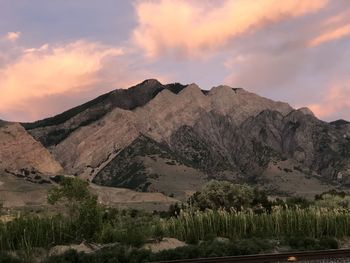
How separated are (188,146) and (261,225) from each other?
465 ft

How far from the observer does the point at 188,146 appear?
171500 millimetres

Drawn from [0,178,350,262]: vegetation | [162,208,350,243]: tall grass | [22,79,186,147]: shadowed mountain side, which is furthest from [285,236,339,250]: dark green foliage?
[22,79,186,147]: shadowed mountain side

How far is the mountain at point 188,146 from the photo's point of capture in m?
148

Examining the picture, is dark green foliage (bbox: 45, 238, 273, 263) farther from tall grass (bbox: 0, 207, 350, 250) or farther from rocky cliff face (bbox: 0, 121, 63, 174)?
rocky cliff face (bbox: 0, 121, 63, 174)

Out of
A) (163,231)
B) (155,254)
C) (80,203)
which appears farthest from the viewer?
(80,203)

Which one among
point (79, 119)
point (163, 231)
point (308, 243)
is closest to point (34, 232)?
point (163, 231)

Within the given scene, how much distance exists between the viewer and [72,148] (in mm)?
177375

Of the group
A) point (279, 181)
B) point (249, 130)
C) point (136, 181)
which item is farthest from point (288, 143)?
point (136, 181)

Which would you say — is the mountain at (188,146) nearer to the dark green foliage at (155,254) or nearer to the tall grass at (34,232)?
the tall grass at (34,232)

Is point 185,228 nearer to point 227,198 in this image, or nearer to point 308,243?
point 308,243

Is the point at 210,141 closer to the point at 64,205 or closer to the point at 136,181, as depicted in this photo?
the point at 136,181

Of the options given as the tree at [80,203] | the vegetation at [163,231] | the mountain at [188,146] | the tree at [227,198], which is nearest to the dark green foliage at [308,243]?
the vegetation at [163,231]

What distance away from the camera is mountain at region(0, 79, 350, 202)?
148m

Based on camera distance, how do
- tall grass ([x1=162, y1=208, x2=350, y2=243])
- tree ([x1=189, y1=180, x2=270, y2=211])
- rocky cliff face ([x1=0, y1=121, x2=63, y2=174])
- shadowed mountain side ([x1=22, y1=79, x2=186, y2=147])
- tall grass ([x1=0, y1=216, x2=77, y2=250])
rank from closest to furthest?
tall grass ([x1=0, y1=216, x2=77, y2=250]) → tall grass ([x1=162, y1=208, x2=350, y2=243]) → tree ([x1=189, y1=180, x2=270, y2=211]) → rocky cliff face ([x1=0, y1=121, x2=63, y2=174]) → shadowed mountain side ([x1=22, y1=79, x2=186, y2=147])
